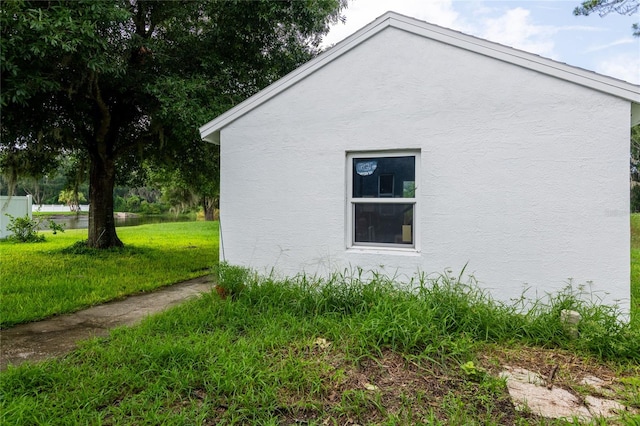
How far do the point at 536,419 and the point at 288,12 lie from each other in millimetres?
8405

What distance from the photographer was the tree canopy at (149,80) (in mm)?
7137

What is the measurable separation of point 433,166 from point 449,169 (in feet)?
0.61

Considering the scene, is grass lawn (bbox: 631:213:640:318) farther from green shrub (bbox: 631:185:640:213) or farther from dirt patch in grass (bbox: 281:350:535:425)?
green shrub (bbox: 631:185:640:213)

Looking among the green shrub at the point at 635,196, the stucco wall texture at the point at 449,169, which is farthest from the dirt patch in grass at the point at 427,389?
the green shrub at the point at 635,196

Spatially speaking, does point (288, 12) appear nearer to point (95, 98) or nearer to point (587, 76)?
point (95, 98)

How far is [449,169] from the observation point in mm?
4297

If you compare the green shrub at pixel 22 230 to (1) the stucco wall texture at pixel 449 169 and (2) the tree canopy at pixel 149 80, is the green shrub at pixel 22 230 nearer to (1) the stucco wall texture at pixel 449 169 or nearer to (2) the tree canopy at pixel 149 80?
(2) the tree canopy at pixel 149 80

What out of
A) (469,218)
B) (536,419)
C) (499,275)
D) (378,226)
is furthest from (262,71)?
(536,419)

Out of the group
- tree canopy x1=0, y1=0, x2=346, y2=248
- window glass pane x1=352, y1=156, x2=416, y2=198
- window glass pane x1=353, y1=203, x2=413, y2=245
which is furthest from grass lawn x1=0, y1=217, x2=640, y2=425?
tree canopy x1=0, y1=0, x2=346, y2=248

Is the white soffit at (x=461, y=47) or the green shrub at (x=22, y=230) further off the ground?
the white soffit at (x=461, y=47)

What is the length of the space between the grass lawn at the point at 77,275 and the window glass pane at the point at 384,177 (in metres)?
4.14

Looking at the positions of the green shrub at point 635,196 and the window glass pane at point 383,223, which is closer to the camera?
the window glass pane at point 383,223

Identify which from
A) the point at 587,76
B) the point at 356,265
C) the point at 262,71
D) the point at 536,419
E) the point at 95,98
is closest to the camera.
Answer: the point at 536,419

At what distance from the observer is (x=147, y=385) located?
2.78m
